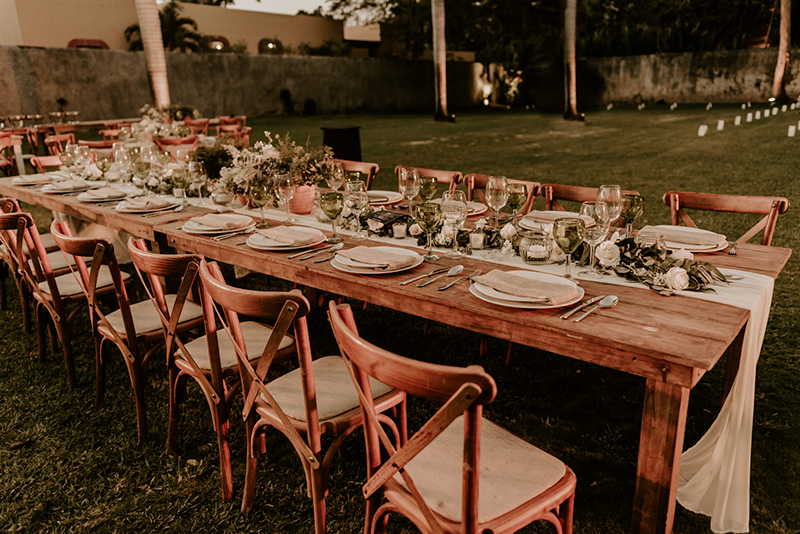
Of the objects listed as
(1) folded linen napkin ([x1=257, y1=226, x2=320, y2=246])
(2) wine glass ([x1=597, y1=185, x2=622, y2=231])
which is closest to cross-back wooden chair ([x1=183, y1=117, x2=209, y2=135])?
(1) folded linen napkin ([x1=257, y1=226, x2=320, y2=246])

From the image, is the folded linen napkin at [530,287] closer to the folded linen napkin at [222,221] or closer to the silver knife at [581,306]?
the silver knife at [581,306]

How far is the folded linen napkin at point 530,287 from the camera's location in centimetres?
182

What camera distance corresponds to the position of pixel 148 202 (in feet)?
11.7

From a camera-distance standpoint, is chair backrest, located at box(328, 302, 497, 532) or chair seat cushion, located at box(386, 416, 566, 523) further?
chair seat cushion, located at box(386, 416, 566, 523)

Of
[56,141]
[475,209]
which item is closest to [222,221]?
[475,209]

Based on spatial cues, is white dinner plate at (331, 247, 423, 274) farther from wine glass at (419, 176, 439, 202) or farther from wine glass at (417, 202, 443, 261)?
wine glass at (419, 176, 439, 202)

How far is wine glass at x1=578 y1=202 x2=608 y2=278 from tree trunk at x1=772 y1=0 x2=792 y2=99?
2151 centimetres

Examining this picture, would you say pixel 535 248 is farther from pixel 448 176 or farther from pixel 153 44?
pixel 153 44

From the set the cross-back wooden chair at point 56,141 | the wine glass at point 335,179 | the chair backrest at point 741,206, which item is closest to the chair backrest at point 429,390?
the wine glass at point 335,179

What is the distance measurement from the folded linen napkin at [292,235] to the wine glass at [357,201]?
0.22 meters

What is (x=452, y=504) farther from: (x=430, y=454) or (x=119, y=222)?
(x=119, y=222)

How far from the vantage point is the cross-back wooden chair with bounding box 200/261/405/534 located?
168 centimetres

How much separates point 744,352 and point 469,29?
31.2m

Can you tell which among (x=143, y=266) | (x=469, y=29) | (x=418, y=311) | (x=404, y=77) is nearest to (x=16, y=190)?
(x=143, y=266)
